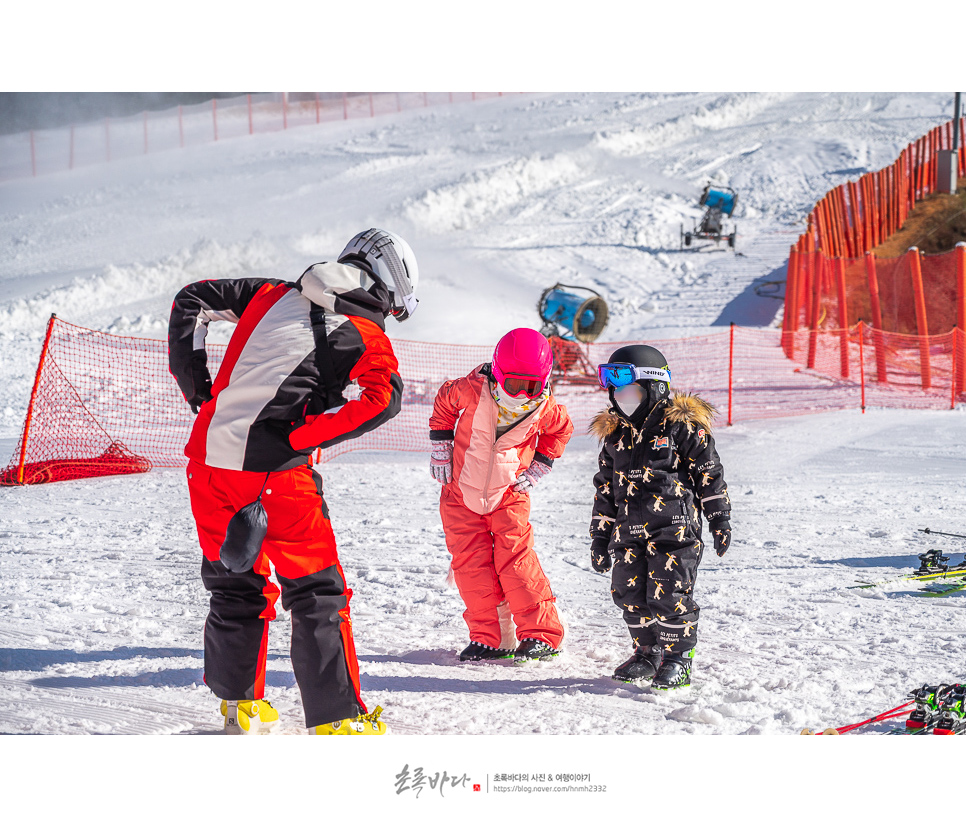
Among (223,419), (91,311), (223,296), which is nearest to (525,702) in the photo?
(223,419)

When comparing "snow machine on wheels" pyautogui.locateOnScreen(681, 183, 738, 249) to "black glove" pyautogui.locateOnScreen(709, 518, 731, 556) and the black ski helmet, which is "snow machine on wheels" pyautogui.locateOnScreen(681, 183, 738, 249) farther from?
"black glove" pyautogui.locateOnScreen(709, 518, 731, 556)

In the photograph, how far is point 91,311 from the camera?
13461mm

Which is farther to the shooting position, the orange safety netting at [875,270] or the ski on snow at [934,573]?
the orange safety netting at [875,270]

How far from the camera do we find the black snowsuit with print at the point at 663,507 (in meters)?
3.38

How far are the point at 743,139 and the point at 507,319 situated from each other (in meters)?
11.1

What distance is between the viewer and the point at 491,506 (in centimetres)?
364

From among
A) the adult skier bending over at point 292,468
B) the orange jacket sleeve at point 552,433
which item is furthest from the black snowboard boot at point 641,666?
the adult skier bending over at point 292,468

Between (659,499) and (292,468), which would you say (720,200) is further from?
(292,468)

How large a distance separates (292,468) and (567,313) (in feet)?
30.3

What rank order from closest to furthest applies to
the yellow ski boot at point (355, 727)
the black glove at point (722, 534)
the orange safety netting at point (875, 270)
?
the yellow ski boot at point (355, 727)
the black glove at point (722, 534)
the orange safety netting at point (875, 270)

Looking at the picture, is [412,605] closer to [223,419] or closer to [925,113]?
[223,419]

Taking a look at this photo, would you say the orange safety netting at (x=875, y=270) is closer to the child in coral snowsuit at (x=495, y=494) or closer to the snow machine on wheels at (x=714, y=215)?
the snow machine on wheels at (x=714, y=215)

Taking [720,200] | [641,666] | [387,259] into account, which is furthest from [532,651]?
[720,200]

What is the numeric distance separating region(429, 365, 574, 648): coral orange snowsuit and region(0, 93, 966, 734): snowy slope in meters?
A: 0.24
